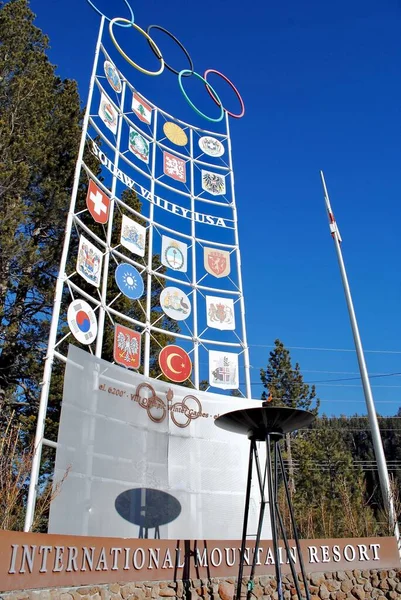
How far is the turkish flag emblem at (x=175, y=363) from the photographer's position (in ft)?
40.7

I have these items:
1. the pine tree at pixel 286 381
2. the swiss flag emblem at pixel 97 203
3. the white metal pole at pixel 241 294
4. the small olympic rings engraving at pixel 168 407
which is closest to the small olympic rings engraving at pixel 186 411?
the small olympic rings engraving at pixel 168 407

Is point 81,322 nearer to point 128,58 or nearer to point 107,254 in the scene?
point 107,254

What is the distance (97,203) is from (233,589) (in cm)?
855

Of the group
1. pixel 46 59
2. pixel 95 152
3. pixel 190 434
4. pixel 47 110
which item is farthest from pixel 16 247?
pixel 46 59

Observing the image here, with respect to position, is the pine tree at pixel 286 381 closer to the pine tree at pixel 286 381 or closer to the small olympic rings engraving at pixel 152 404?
the pine tree at pixel 286 381

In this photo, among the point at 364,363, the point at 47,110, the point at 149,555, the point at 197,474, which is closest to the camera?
the point at 149,555

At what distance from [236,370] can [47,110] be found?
1041cm

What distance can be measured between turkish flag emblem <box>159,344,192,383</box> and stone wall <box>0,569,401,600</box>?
17.0ft

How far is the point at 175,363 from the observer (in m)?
12.7

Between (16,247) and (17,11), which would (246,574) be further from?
(17,11)

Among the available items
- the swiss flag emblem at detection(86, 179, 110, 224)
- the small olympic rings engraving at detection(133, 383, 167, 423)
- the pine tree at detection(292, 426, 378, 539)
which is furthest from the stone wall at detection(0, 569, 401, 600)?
the pine tree at detection(292, 426, 378, 539)

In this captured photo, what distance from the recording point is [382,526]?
465 inches

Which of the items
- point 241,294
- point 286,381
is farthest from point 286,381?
point 241,294

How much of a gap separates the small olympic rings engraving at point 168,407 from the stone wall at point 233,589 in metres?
3.82
